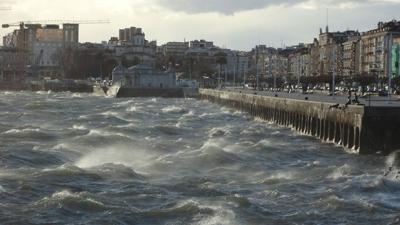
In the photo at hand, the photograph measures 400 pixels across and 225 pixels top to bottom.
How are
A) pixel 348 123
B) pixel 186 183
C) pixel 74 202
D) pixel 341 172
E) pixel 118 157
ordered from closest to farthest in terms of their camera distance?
pixel 74 202, pixel 186 183, pixel 341 172, pixel 118 157, pixel 348 123

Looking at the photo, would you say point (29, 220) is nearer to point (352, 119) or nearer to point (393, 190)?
point (393, 190)

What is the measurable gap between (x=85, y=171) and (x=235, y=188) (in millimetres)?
7606

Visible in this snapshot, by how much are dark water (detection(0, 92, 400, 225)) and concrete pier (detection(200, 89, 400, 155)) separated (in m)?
1.35

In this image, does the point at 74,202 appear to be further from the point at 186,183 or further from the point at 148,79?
the point at 148,79

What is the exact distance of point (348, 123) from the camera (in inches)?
1954

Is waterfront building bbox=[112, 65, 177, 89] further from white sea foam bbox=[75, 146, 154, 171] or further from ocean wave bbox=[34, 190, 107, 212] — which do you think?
ocean wave bbox=[34, 190, 107, 212]

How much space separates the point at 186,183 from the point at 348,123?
20470 millimetres

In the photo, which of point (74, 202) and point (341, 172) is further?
point (341, 172)

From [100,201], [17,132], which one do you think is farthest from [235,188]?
[17,132]

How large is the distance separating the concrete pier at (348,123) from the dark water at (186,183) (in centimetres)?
135

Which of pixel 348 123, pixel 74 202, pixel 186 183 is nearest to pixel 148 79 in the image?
pixel 348 123

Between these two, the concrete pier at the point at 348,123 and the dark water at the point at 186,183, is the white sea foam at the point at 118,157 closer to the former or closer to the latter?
Result: the dark water at the point at 186,183

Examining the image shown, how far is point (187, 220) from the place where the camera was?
24.6 meters

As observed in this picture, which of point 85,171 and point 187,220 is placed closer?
point 187,220
